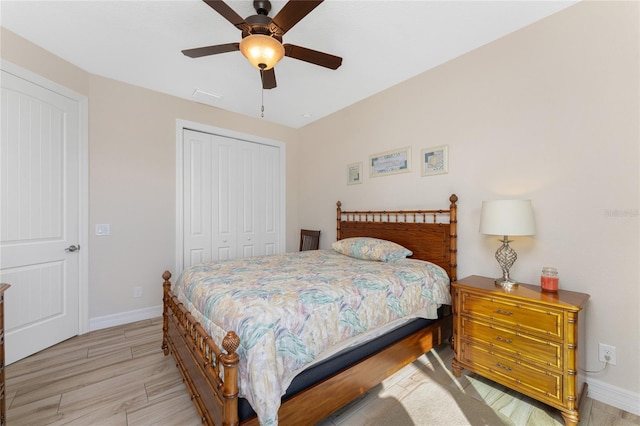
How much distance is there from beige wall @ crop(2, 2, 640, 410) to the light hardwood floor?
589 millimetres

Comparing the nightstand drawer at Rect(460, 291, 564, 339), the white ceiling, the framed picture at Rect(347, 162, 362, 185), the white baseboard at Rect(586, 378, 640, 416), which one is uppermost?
the white ceiling

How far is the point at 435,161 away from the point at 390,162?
0.56m

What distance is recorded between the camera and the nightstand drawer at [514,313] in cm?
163

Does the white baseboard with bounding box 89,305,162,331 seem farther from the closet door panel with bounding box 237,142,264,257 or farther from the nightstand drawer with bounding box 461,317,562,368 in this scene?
the nightstand drawer with bounding box 461,317,562,368

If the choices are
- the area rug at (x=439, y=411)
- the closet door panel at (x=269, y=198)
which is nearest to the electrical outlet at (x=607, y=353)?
the area rug at (x=439, y=411)

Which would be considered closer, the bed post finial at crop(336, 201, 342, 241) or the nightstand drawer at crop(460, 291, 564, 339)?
the nightstand drawer at crop(460, 291, 564, 339)

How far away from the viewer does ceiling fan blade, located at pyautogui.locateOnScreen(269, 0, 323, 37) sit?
153 cm

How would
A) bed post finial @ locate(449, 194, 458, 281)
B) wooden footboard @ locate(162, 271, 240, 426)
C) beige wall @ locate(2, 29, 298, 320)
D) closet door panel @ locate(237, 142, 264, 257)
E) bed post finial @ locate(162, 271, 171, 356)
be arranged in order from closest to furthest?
wooden footboard @ locate(162, 271, 240, 426) → bed post finial @ locate(162, 271, 171, 356) → bed post finial @ locate(449, 194, 458, 281) → beige wall @ locate(2, 29, 298, 320) → closet door panel @ locate(237, 142, 264, 257)

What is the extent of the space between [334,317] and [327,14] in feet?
7.11

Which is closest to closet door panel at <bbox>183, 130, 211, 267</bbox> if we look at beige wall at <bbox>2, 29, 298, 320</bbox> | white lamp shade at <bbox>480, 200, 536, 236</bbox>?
beige wall at <bbox>2, 29, 298, 320</bbox>

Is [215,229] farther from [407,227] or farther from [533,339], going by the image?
[533,339]

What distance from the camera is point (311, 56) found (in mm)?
1993

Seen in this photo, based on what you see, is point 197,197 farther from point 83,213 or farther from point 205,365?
point 205,365

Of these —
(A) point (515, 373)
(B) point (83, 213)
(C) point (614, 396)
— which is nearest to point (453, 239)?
(A) point (515, 373)
